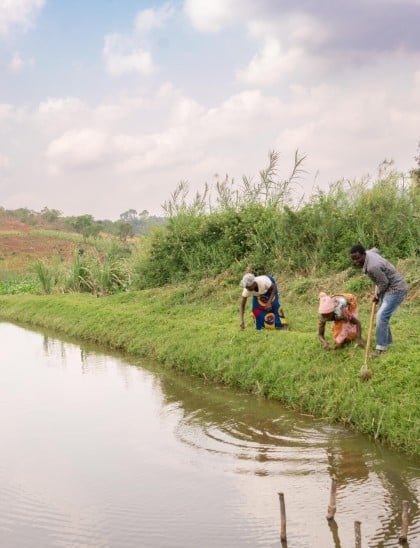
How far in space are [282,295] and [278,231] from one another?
84.1 inches

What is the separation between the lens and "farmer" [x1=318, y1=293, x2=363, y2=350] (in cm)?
804

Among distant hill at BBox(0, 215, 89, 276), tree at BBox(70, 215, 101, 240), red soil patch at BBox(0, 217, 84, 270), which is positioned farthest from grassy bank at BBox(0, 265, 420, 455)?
tree at BBox(70, 215, 101, 240)

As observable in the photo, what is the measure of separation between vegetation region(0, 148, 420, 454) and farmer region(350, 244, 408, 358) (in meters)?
0.28

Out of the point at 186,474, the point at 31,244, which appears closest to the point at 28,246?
the point at 31,244

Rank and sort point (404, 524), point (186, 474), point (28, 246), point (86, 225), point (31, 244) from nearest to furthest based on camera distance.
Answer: point (404, 524)
point (186, 474)
point (28, 246)
point (31, 244)
point (86, 225)

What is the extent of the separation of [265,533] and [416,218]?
8.68 meters

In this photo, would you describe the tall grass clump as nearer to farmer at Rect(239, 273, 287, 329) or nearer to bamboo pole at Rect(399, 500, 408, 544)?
farmer at Rect(239, 273, 287, 329)

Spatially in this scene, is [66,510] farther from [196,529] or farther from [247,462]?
[247,462]

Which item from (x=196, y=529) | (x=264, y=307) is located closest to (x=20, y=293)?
(x=264, y=307)

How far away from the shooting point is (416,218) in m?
12.2

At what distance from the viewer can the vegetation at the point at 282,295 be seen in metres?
7.49

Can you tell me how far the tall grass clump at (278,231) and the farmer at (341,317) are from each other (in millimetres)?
4080

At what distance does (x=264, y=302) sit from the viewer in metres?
10.4

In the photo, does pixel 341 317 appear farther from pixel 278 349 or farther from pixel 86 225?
pixel 86 225
